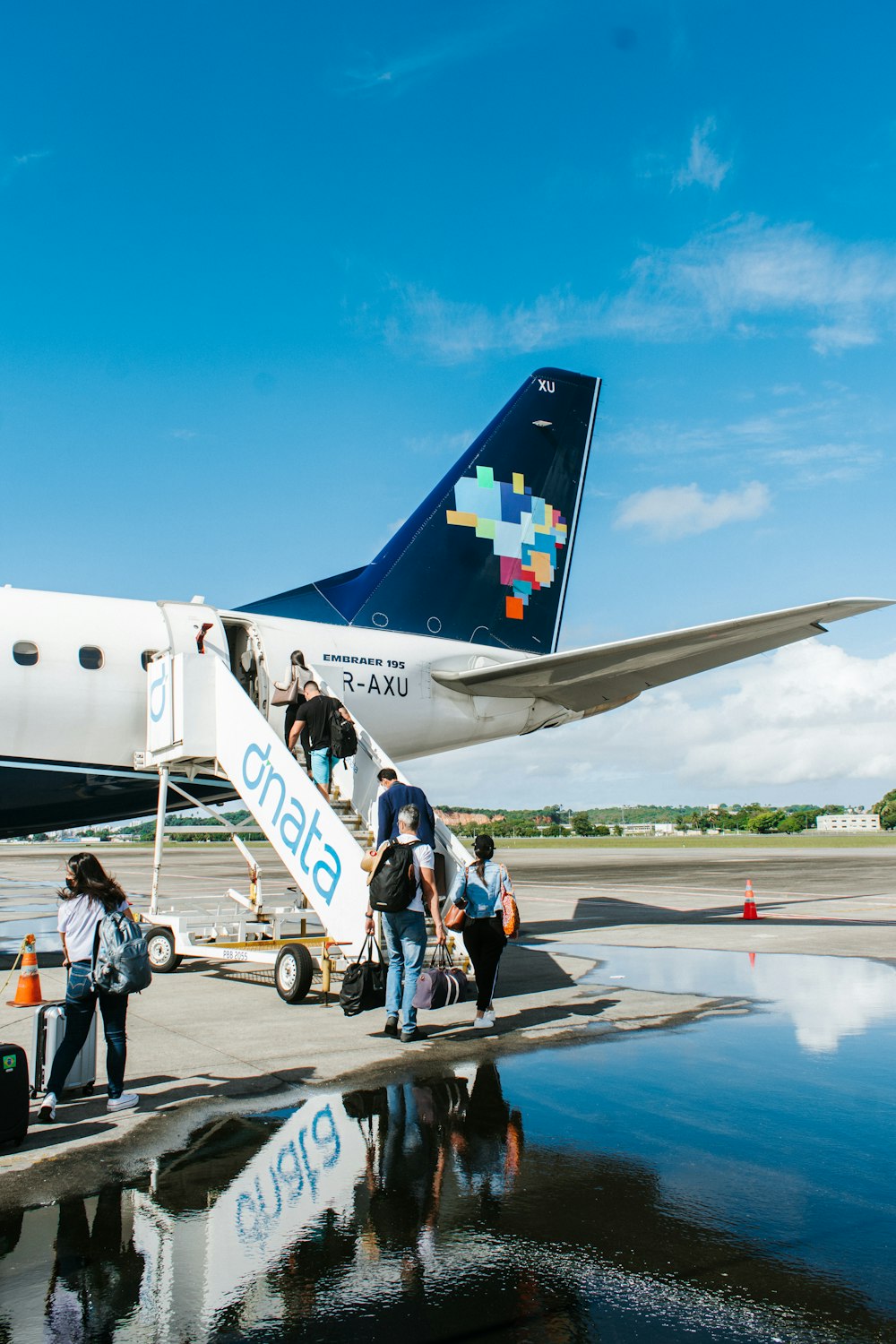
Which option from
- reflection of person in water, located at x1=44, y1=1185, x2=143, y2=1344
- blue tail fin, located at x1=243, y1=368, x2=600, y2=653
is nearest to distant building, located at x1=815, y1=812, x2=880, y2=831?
blue tail fin, located at x1=243, y1=368, x2=600, y2=653

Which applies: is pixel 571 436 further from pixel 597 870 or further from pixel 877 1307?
pixel 597 870

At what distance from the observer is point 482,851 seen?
9508mm

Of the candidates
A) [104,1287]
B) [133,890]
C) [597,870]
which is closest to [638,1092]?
[104,1287]

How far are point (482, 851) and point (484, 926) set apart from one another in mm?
703

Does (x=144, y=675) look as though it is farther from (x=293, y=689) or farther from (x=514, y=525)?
(x=514, y=525)

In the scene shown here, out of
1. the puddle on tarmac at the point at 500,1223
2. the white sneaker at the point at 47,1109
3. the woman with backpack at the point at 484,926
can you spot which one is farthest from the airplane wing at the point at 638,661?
the white sneaker at the point at 47,1109

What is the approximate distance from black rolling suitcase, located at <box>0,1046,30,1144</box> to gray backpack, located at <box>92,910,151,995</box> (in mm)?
689

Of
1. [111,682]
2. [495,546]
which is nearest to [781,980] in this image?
[111,682]

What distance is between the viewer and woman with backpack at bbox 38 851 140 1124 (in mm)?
6598

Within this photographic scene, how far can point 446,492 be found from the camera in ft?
59.8

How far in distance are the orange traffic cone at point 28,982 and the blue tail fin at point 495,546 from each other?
25.3 feet

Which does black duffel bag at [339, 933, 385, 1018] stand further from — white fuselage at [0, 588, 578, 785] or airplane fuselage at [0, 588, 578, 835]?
white fuselage at [0, 588, 578, 785]

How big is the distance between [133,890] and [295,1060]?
2374 cm

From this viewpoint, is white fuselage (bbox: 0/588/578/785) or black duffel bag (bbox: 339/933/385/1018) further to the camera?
white fuselage (bbox: 0/588/578/785)
